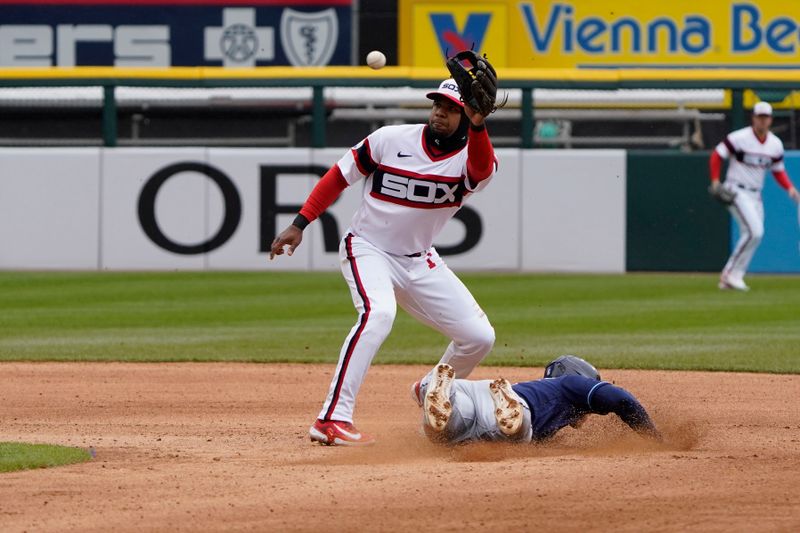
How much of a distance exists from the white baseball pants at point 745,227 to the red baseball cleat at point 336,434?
8941 millimetres

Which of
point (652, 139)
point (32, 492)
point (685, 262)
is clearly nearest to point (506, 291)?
point (685, 262)

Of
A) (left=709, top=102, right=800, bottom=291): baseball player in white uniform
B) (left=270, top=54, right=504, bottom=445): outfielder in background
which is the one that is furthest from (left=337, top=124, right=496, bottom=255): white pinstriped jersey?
(left=709, top=102, right=800, bottom=291): baseball player in white uniform

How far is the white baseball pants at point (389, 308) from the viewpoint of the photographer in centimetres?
650

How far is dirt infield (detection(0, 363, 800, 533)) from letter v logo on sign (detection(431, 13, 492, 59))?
13.8 metres

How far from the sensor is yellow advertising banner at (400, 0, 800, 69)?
21672 millimetres

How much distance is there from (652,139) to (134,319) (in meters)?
9.06

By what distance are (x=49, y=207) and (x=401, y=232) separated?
34.6 feet

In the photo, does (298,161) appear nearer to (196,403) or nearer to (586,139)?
(586,139)

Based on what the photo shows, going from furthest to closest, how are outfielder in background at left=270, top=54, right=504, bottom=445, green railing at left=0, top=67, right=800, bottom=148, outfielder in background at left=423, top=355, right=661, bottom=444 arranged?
Result: green railing at left=0, top=67, right=800, bottom=148
outfielder in background at left=270, top=54, right=504, bottom=445
outfielder in background at left=423, top=355, right=661, bottom=444

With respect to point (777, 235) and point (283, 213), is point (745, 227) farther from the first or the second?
point (283, 213)

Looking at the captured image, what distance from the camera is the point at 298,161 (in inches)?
646

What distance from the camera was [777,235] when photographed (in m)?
16.5

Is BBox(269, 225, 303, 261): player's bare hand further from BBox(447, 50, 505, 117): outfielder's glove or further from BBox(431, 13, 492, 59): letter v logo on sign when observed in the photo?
BBox(431, 13, 492, 59): letter v logo on sign

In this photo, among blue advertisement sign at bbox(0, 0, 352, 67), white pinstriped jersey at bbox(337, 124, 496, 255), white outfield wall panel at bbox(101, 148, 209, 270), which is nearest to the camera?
white pinstriped jersey at bbox(337, 124, 496, 255)
